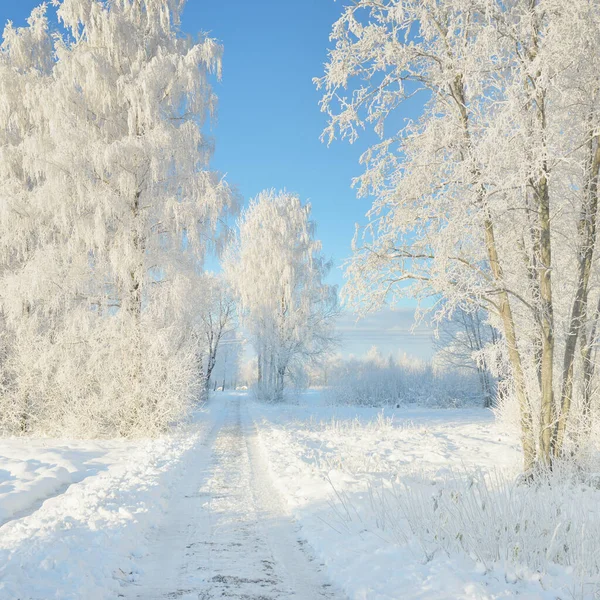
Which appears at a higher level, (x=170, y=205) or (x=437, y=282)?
(x=170, y=205)

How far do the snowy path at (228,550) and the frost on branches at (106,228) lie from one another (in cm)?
582

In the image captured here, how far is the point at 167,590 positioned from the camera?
3484mm

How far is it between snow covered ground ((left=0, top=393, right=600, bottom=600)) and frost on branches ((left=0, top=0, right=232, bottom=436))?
4.39 m

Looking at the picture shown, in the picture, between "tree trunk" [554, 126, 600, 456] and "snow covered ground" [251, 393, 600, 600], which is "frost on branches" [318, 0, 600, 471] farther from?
"snow covered ground" [251, 393, 600, 600]

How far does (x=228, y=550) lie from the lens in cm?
430

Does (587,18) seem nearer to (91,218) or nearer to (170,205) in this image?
(170,205)

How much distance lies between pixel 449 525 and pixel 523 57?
659 cm

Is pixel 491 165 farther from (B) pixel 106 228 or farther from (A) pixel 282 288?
(A) pixel 282 288

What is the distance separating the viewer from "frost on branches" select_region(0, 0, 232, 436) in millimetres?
12062

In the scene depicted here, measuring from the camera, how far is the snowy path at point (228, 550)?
3.49 metres

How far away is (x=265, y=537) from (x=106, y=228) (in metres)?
10.4

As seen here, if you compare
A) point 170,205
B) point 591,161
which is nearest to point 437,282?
point 591,161

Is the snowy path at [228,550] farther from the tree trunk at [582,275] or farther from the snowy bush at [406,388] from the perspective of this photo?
the snowy bush at [406,388]

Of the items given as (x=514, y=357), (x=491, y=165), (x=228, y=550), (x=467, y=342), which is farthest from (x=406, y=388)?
(x=228, y=550)
